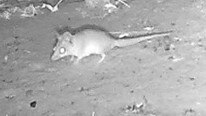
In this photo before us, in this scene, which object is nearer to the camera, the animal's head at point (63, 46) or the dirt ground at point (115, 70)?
the dirt ground at point (115, 70)

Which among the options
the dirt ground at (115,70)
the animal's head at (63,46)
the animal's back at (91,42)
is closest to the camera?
the dirt ground at (115,70)

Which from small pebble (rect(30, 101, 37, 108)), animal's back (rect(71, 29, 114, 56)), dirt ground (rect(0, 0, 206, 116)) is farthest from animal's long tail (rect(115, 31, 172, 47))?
small pebble (rect(30, 101, 37, 108))

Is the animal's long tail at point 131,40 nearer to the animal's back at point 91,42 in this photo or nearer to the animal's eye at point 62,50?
the animal's back at point 91,42

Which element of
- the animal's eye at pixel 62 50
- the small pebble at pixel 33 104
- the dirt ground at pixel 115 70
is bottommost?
the small pebble at pixel 33 104

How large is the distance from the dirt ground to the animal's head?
0.15m

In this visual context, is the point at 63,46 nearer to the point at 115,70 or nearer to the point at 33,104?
the point at 115,70

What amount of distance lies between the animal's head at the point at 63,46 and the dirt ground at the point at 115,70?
0.51 ft

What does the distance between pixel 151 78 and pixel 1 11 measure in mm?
2997

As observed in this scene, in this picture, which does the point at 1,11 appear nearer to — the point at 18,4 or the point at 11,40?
the point at 18,4

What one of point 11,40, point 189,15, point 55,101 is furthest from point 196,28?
point 11,40

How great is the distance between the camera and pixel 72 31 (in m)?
5.32

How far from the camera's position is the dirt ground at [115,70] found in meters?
3.96

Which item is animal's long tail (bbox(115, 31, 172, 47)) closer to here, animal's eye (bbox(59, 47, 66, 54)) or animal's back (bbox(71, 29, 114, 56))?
animal's back (bbox(71, 29, 114, 56))

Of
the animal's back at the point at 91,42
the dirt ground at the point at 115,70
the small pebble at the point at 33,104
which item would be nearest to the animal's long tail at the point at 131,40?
the dirt ground at the point at 115,70
